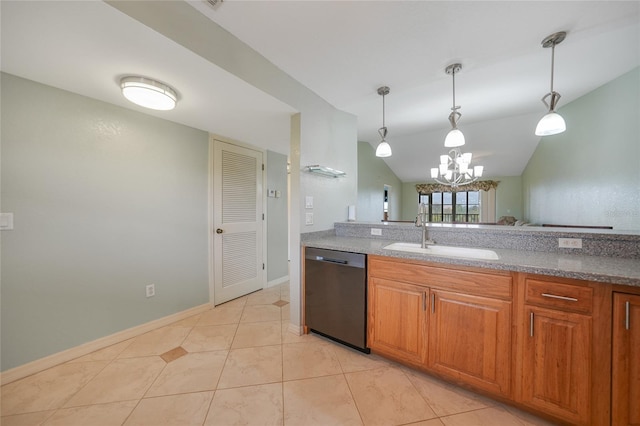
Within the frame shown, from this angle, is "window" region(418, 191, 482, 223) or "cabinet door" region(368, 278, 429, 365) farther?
"window" region(418, 191, 482, 223)

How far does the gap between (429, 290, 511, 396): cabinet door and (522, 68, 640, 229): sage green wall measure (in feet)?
7.14

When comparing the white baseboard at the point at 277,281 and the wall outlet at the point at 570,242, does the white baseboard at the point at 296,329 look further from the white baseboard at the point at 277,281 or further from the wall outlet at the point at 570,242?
the wall outlet at the point at 570,242

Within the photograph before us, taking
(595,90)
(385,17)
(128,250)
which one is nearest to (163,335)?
(128,250)

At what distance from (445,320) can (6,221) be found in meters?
2.95

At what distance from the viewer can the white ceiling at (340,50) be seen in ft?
4.01

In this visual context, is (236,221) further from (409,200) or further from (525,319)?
(409,200)

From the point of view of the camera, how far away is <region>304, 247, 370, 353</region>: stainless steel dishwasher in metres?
1.78

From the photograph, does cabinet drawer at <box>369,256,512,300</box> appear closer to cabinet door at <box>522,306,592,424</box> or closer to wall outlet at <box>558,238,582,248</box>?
cabinet door at <box>522,306,592,424</box>

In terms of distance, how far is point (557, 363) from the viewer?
3.80 feet

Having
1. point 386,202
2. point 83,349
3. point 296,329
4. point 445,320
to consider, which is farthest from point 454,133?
point 386,202

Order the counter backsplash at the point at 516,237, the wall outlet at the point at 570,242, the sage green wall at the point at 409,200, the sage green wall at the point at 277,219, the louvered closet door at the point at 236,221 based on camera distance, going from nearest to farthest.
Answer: the counter backsplash at the point at 516,237 < the wall outlet at the point at 570,242 < the louvered closet door at the point at 236,221 < the sage green wall at the point at 277,219 < the sage green wall at the point at 409,200

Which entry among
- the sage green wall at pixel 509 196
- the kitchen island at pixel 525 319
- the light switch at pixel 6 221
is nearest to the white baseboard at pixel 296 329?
the kitchen island at pixel 525 319

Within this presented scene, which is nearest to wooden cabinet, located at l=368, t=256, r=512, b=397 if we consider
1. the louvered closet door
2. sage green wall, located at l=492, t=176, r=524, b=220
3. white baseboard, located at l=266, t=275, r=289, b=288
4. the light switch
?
the louvered closet door

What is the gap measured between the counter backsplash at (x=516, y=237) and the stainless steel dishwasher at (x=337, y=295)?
35cm
